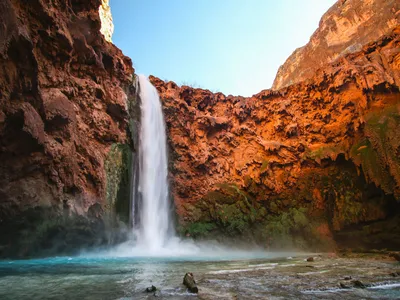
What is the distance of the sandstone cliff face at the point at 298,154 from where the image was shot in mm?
15414

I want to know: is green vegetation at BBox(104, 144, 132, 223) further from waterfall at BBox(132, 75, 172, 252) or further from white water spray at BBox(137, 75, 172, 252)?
white water spray at BBox(137, 75, 172, 252)

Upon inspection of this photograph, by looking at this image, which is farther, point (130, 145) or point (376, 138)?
point (130, 145)

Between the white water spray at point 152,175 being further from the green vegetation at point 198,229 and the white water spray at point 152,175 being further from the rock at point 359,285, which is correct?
the rock at point 359,285

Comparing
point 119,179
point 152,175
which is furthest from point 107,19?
point 119,179

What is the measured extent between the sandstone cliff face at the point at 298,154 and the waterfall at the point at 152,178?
3.57 ft

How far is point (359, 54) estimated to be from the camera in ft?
63.8

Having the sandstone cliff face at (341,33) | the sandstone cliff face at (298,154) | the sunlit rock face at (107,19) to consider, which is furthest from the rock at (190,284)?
the sunlit rock face at (107,19)

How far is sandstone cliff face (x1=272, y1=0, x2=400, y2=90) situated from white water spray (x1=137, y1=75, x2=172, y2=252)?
1807 centimetres

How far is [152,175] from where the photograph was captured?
18.3 metres

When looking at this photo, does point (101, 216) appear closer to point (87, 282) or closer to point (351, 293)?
point (87, 282)

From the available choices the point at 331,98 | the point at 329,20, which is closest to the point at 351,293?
the point at 331,98

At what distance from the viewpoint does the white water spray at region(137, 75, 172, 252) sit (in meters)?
17.0

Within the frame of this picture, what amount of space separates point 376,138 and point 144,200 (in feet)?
46.7

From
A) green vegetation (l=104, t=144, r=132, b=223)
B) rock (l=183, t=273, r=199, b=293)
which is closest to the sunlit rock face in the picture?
green vegetation (l=104, t=144, r=132, b=223)
